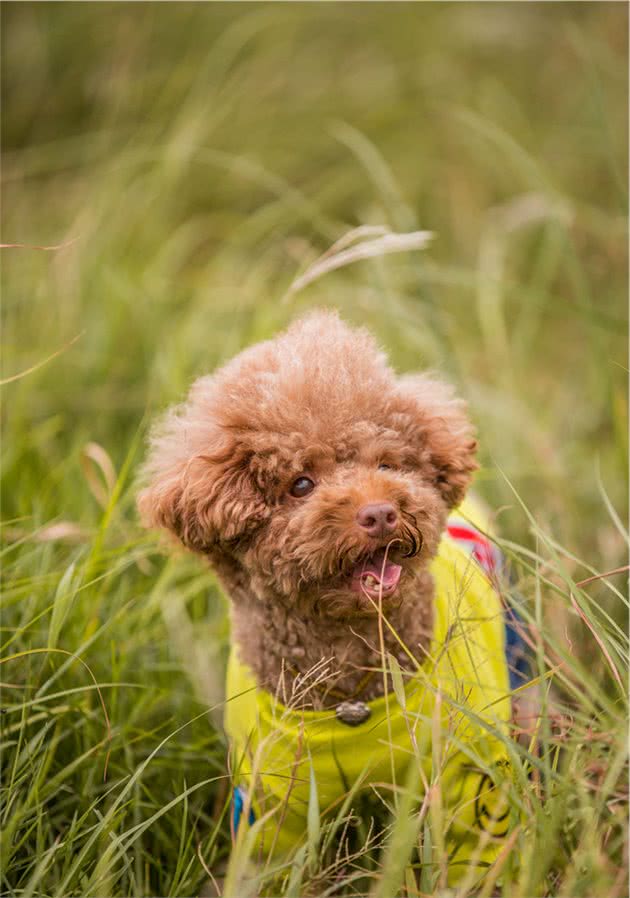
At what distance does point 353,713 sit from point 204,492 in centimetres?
61

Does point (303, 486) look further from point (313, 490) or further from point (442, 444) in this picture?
point (442, 444)

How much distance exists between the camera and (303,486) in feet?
6.33

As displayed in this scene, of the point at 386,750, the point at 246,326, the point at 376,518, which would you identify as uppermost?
the point at 246,326

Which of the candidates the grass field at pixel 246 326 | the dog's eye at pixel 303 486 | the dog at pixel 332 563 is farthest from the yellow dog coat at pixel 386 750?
the dog's eye at pixel 303 486

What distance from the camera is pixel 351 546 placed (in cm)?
177

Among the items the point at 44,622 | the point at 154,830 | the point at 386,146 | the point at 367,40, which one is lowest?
the point at 154,830

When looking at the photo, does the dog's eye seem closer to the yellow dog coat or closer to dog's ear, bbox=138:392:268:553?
dog's ear, bbox=138:392:268:553

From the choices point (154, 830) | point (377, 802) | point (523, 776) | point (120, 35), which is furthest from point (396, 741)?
point (120, 35)

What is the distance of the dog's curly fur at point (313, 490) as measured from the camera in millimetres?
1848

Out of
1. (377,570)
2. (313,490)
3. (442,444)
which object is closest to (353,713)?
(377,570)

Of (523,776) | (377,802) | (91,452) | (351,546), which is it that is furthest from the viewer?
(91,452)

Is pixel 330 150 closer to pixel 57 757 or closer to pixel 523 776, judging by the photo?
A: pixel 57 757

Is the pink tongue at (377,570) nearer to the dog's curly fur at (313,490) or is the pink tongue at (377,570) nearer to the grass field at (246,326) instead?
the dog's curly fur at (313,490)

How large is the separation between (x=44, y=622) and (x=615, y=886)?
1.58 meters
